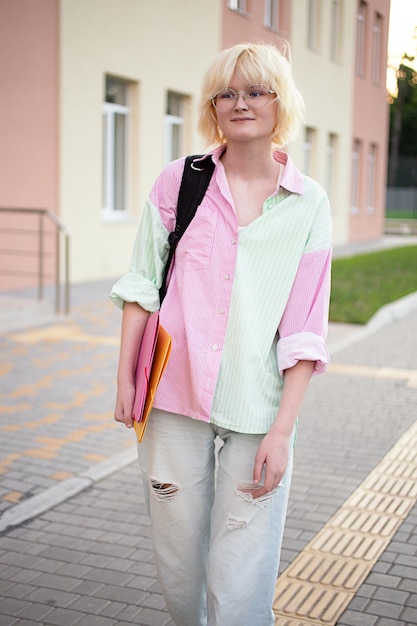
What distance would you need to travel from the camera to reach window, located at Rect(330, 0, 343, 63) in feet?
87.1

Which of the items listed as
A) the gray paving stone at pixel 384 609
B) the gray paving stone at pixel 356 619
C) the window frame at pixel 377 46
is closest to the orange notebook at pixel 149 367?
the gray paving stone at pixel 356 619

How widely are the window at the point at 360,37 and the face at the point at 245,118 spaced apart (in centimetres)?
2774

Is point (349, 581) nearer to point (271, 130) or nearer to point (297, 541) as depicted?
point (297, 541)

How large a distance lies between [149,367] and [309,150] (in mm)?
24329

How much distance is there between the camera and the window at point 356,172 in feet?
100

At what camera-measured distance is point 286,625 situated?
3.42 metres

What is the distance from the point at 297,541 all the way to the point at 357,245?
24.4 meters

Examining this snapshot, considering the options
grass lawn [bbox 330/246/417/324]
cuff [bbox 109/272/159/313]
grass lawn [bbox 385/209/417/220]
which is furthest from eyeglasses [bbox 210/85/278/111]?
grass lawn [bbox 385/209/417/220]

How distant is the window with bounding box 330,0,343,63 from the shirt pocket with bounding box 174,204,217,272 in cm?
2516

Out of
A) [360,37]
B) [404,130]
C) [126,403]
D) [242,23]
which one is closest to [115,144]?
[242,23]

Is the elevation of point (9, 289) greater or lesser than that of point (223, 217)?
lesser

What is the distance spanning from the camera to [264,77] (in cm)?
256

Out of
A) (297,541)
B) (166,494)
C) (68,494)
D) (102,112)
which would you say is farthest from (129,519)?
(102,112)

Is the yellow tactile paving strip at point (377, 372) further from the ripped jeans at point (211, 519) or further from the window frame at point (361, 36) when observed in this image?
the window frame at point (361, 36)
